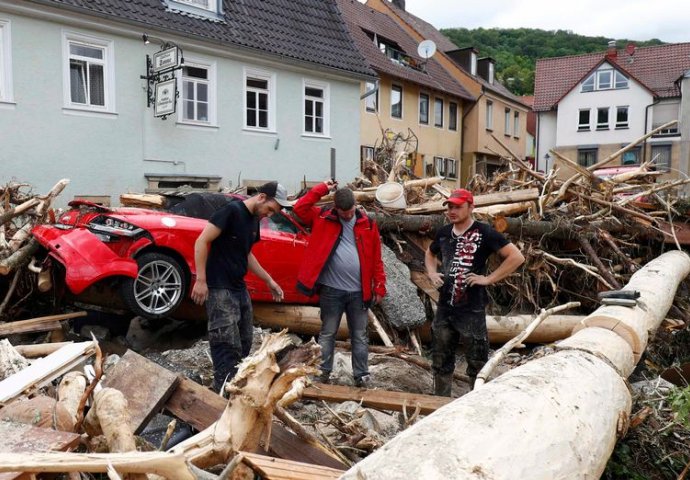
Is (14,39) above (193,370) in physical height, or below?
above

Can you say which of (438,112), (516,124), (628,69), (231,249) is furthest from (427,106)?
(231,249)

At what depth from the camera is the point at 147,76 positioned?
576 inches

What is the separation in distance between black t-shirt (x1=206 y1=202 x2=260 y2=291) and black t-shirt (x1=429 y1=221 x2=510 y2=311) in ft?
5.99

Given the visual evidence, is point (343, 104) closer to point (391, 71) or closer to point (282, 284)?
point (391, 71)

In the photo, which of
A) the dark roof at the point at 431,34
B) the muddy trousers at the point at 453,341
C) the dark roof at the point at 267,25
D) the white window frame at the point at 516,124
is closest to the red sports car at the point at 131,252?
the muddy trousers at the point at 453,341

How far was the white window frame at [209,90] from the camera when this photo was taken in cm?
1561

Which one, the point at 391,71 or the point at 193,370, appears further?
the point at 391,71

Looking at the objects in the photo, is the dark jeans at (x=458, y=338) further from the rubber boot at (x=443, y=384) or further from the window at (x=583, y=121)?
the window at (x=583, y=121)

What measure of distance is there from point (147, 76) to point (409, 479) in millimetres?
14374

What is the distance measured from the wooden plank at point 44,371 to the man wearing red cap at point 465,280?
9.82 ft

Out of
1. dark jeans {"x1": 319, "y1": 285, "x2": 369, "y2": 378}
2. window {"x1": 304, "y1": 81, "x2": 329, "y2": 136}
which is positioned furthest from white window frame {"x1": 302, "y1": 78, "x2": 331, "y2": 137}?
dark jeans {"x1": 319, "y1": 285, "x2": 369, "y2": 378}

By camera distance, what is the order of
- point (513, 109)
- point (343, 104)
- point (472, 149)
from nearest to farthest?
point (343, 104) < point (472, 149) < point (513, 109)

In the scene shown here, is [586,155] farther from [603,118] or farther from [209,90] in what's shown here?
[209,90]

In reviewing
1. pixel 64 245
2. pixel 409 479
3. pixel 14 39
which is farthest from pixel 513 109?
pixel 409 479
